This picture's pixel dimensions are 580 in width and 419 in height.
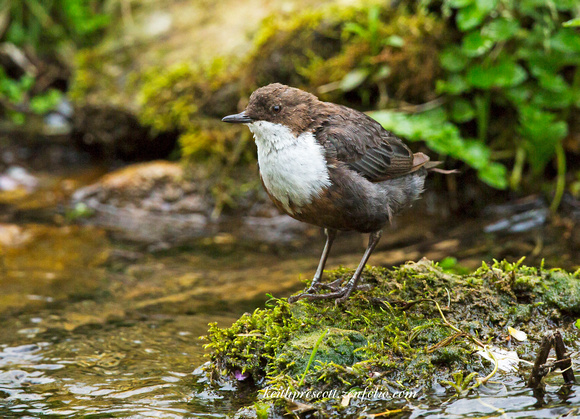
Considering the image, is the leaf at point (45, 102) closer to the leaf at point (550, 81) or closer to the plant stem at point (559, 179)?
the leaf at point (550, 81)

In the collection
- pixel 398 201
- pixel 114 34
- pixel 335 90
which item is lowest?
pixel 398 201

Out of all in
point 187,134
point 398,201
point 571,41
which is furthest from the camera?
point 187,134

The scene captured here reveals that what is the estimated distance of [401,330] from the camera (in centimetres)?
327

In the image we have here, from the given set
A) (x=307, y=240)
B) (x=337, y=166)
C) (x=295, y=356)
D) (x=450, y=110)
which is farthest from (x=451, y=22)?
(x=295, y=356)

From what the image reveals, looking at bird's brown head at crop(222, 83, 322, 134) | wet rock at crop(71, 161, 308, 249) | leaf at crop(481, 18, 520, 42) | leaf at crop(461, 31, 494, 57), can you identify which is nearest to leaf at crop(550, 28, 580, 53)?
leaf at crop(481, 18, 520, 42)

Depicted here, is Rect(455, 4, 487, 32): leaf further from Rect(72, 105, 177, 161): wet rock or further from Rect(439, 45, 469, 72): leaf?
Rect(72, 105, 177, 161): wet rock

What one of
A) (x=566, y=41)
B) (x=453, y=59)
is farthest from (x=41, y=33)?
(x=566, y=41)

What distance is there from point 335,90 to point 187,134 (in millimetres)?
1924

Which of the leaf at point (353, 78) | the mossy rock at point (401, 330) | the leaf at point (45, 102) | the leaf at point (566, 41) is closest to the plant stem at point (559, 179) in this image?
the leaf at point (566, 41)

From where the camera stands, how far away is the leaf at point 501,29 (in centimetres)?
560

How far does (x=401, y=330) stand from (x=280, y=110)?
1.47 meters

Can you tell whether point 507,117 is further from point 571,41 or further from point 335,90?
point 335,90

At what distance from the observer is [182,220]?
7133mm

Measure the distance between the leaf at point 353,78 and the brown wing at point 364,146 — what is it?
8.52 ft
